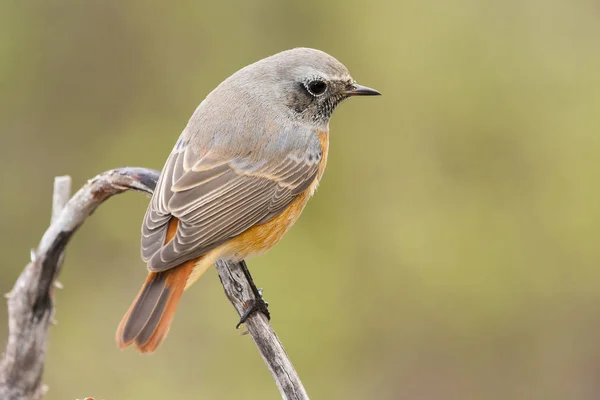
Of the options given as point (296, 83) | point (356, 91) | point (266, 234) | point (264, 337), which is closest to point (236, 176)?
point (266, 234)

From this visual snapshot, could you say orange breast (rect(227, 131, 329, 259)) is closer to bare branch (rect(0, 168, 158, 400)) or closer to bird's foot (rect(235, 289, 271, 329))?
bird's foot (rect(235, 289, 271, 329))

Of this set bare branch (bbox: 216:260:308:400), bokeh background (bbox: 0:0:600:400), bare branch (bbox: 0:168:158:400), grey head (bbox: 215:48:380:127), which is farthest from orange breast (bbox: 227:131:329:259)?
bokeh background (bbox: 0:0:600:400)

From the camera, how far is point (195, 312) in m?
5.93

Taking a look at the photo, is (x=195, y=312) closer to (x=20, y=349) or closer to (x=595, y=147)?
(x=20, y=349)

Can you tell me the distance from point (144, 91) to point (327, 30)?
1.38 meters

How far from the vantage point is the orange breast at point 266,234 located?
3987 millimetres

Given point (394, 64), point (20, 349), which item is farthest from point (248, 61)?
point (20, 349)

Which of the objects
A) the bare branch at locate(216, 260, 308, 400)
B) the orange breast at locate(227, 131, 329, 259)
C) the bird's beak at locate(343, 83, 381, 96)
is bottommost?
the bare branch at locate(216, 260, 308, 400)

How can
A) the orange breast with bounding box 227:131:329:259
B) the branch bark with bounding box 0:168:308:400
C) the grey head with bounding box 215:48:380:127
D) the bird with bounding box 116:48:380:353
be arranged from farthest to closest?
the grey head with bounding box 215:48:380:127 < the orange breast with bounding box 227:131:329:259 < the bird with bounding box 116:48:380:353 < the branch bark with bounding box 0:168:308:400

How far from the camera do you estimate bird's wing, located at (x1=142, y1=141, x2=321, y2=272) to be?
3.67m

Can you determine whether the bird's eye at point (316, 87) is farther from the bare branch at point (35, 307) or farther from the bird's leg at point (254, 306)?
the bare branch at point (35, 307)

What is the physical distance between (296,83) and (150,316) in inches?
58.3

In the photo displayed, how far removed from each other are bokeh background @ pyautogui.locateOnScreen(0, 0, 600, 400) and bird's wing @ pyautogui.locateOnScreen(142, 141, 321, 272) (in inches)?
64.2

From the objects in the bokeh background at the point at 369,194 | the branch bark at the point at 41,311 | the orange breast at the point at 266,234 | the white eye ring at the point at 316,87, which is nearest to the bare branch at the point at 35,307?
the branch bark at the point at 41,311
